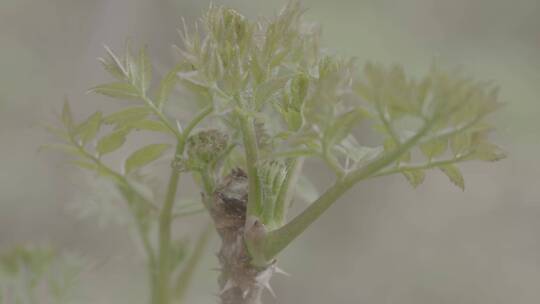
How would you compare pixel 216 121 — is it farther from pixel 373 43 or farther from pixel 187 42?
pixel 373 43

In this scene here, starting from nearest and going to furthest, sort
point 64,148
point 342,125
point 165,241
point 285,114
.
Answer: point 342,125 < point 285,114 < point 64,148 < point 165,241

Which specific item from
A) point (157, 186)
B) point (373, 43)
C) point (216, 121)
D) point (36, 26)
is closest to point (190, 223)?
point (373, 43)

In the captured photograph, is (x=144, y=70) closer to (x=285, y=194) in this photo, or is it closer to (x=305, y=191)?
(x=285, y=194)

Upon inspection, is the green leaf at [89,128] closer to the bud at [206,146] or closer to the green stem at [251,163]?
the bud at [206,146]

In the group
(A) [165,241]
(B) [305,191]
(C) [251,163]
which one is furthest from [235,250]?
(B) [305,191]

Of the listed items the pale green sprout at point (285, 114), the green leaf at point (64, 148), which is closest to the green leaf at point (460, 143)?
the pale green sprout at point (285, 114)

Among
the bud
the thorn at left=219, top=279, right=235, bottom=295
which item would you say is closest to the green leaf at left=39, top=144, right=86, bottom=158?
the bud
